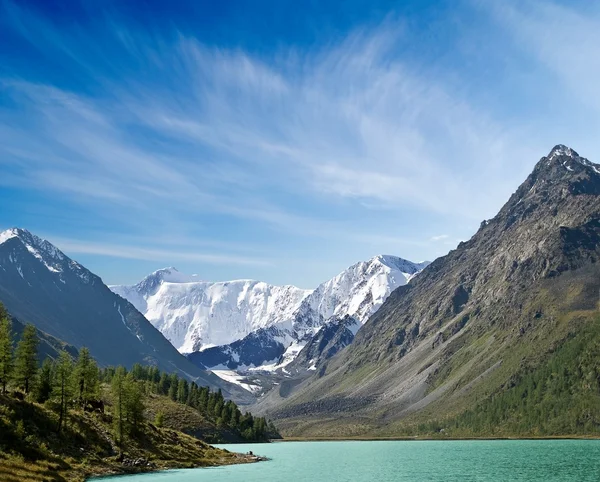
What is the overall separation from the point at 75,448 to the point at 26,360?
2516 cm

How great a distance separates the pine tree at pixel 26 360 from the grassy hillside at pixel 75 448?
38.6 feet

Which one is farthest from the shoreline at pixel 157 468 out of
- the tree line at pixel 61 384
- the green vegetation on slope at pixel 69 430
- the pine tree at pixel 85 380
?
the pine tree at pixel 85 380

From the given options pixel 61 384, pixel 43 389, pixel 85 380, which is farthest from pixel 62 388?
pixel 85 380

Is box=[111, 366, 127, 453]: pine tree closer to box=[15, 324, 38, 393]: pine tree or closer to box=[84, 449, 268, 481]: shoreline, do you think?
box=[84, 449, 268, 481]: shoreline

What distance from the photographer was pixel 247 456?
543 feet

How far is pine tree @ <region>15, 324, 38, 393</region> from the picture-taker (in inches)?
4808

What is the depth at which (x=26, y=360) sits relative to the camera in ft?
404

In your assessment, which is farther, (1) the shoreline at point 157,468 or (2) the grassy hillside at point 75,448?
(1) the shoreline at point 157,468

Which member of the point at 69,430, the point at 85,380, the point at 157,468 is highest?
the point at 85,380

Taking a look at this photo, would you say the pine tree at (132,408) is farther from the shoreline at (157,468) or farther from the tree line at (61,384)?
the shoreline at (157,468)

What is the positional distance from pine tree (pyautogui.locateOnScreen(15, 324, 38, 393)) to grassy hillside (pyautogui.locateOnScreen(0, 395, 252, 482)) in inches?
463

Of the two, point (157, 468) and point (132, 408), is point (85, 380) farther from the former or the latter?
point (157, 468)

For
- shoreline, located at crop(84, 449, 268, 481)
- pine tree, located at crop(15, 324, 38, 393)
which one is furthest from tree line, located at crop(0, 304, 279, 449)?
shoreline, located at crop(84, 449, 268, 481)

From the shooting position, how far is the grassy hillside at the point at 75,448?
83.3 meters
